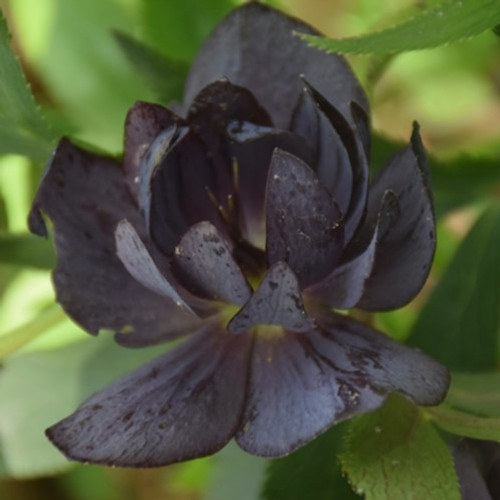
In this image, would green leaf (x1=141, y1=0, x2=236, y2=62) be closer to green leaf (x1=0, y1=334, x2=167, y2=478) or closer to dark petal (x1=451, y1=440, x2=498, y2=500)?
green leaf (x1=0, y1=334, x2=167, y2=478)

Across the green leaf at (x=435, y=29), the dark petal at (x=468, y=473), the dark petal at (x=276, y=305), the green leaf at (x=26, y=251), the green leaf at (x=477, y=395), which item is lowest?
the dark petal at (x=468, y=473)

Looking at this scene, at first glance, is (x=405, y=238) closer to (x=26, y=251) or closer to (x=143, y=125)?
(x=143, y=125)

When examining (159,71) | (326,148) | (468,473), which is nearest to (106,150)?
(159,71)

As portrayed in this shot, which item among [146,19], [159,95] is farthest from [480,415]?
[146,19]

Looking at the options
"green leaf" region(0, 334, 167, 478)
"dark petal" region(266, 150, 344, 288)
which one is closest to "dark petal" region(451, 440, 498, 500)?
"dark petal" region(266, 150, 344, 288)

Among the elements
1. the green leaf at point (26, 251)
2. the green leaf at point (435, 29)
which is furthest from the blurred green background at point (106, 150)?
the green leaf at point (435, 29)

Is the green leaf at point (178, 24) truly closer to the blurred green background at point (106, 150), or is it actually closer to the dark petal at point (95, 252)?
the blurred green background at point (106, 150)

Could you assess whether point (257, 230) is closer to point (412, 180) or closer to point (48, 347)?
point (412, 180)
